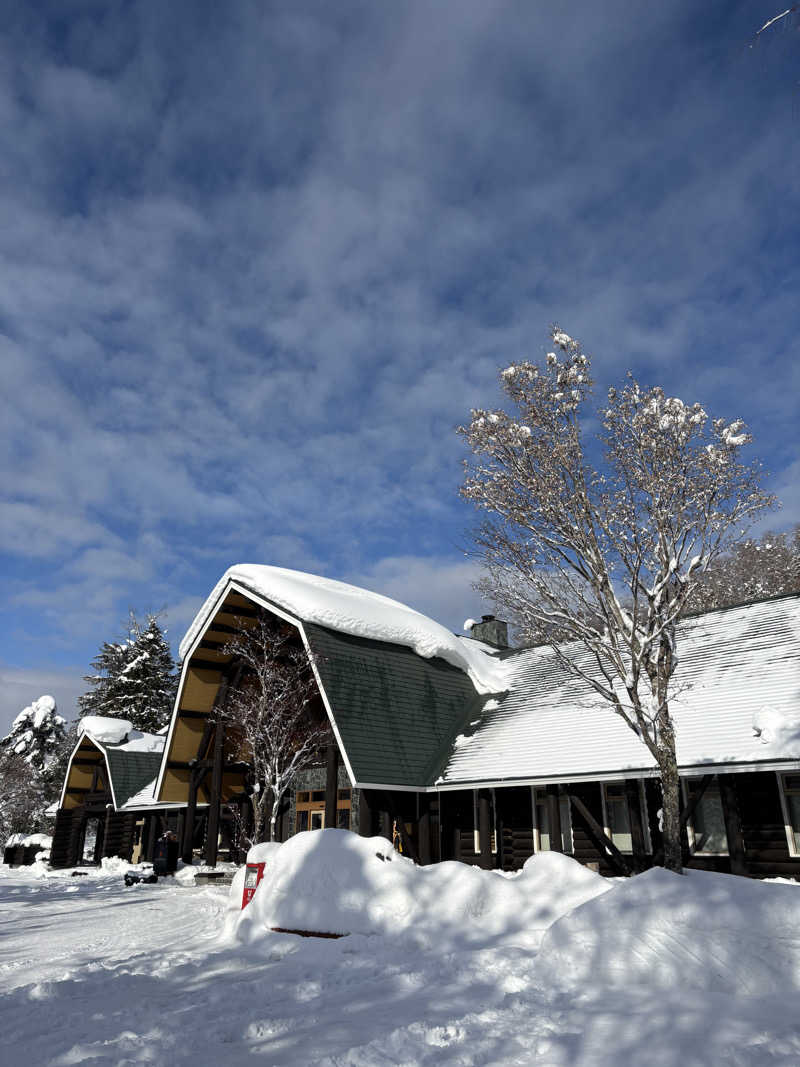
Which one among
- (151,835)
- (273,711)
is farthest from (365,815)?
(151,835)

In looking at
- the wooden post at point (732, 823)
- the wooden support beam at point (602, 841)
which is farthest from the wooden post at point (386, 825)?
the wooden post at point (732, 823)

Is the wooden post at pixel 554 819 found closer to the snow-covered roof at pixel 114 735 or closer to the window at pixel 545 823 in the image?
the window at pixel 545 823

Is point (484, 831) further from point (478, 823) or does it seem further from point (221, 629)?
point (221, 629)

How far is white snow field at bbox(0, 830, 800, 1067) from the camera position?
505 centimetres

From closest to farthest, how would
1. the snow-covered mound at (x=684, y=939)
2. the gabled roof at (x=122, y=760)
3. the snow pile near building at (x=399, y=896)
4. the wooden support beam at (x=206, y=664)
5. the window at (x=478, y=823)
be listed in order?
the snow-covered mound at (x=684, y=939) < the snow pile near building at (x=399, y=896) < the window at (x=478, y=823) < the wooden support beam at (x=206, y=664) < the gabled roof at (x=122, y=760)

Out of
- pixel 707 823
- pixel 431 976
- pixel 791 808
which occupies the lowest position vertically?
pixel 431 976

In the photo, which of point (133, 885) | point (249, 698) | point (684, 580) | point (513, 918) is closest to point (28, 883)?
point (133, 885)

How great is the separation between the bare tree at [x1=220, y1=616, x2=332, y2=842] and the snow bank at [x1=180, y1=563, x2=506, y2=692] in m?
1.37

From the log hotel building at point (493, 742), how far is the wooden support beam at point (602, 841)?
48 mm

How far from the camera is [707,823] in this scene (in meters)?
15.6

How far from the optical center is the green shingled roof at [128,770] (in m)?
31.8

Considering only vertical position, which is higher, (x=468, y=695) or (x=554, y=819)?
(x=468, y=695)

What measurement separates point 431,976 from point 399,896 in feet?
8.25

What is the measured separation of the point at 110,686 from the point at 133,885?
3138 centimetres
